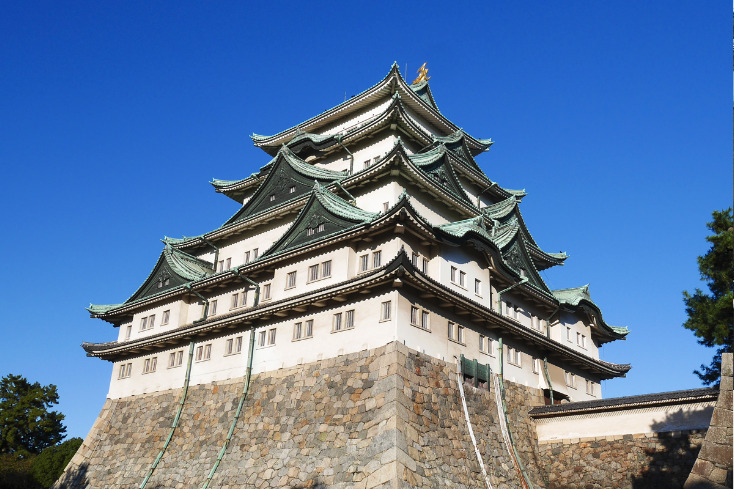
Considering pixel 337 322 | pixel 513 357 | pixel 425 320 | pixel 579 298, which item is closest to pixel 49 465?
pixel 337 322

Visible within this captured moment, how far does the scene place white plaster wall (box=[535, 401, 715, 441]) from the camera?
1016 inches

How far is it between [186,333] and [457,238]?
51.4 ft

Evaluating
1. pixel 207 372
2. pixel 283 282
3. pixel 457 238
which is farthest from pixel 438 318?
pixel 207 372

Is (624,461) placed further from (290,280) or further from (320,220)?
(320,220)

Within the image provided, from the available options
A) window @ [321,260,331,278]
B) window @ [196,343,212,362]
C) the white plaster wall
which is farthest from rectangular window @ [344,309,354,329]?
the white plaster wall

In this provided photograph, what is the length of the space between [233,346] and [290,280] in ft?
15.7

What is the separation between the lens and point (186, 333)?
3294 cm

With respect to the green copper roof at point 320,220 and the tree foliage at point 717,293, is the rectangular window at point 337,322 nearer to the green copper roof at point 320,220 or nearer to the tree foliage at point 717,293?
the green copper roof at point 320,220

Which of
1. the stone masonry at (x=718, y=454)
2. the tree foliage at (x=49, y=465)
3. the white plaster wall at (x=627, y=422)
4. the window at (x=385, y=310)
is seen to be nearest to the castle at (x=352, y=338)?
the window at (x=385, y=310)

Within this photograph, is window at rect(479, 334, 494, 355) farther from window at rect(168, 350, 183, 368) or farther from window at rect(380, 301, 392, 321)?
window at rect(168, 350, 183, 368)

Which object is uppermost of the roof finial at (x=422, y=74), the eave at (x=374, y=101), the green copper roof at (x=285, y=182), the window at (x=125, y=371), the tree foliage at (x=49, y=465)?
the roof finial at (x=422, y=74)

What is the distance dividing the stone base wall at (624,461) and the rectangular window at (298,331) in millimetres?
13519

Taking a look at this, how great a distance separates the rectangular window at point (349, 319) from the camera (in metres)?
27.1

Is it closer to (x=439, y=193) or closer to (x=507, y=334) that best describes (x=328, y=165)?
(x=439, y=193)
